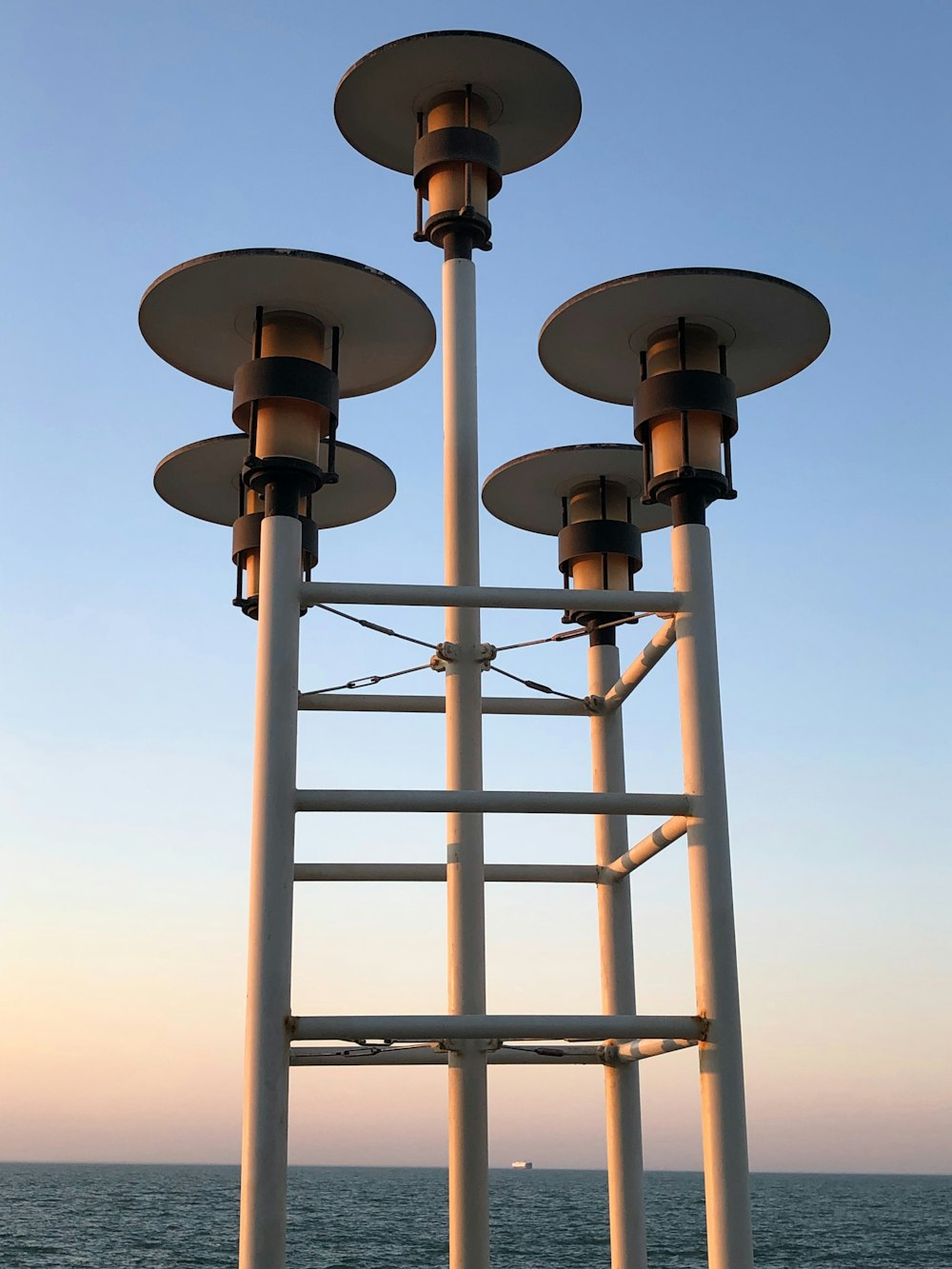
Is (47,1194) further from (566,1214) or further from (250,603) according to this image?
(250,603)

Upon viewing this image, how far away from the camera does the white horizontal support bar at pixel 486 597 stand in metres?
11.0

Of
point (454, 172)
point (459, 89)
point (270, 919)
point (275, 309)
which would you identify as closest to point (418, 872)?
point (270, 919)

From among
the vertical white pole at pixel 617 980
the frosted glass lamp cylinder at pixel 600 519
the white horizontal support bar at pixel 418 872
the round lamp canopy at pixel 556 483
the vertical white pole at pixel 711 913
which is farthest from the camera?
the frosted glass lamp cylinder at pixel 600 519

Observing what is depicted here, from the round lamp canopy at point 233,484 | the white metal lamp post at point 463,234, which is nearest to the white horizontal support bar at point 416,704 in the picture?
the white metal lamp post at point 463,234

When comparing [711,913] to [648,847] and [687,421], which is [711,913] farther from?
[687,421]

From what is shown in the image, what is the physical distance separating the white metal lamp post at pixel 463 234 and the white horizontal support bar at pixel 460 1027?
132 cm

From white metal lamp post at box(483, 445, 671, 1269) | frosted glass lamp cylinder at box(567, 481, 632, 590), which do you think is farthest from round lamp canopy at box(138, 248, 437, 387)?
frosted glass lamp cylinder at box(567, 481, 632, 590)

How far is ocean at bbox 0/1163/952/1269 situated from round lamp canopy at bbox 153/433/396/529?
66.0m

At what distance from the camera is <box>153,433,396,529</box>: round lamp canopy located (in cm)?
1392

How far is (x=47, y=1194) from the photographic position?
150000 millimetres

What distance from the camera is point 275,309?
38.4 ft

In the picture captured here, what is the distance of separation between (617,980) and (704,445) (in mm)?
4699

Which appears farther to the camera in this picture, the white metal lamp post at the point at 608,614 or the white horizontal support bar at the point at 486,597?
the white metal lamp post at the point at 608,614

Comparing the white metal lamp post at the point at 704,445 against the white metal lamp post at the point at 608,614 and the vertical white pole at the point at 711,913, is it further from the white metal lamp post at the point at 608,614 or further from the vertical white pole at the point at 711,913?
the white metal lamp post at the point at 608,614
